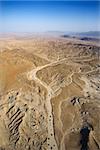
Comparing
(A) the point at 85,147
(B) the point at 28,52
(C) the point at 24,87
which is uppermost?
(B) the point at 28,52

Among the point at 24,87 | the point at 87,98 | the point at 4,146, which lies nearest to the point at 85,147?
the point at 4,146

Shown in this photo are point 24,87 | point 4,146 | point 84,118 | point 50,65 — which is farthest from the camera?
point 50,65

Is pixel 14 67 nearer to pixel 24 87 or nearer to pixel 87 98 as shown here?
pixel 24 87

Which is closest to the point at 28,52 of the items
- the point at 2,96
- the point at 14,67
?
the point at 14,67

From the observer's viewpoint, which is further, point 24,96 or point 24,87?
point 24,87

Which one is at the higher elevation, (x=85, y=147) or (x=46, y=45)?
(x=46, y=45)

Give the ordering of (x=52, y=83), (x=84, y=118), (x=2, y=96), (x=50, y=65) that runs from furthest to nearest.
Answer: (x=50, y=65), (x=52, y=83), (x=2, y=96), (x=84, y=118)

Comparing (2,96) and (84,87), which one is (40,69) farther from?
(2,96)
